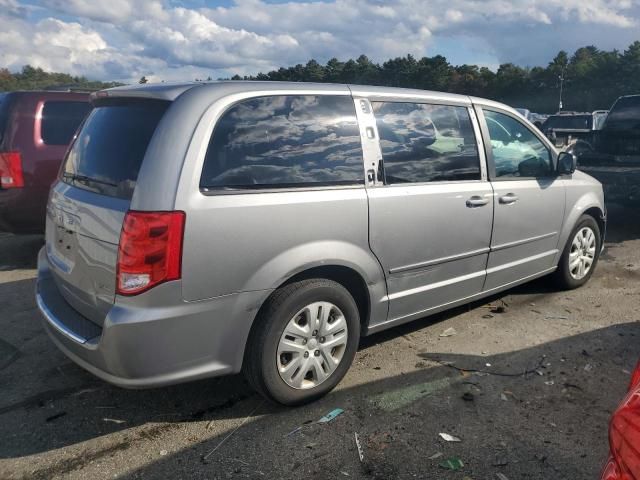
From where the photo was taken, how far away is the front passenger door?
4.20 meters

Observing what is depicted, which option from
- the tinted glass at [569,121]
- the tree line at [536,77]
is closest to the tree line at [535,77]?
the tree line at [536,77]

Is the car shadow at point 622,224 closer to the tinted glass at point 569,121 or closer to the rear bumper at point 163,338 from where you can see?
the rear bumper at point 163,338

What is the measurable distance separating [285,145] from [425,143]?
1163 millimetres

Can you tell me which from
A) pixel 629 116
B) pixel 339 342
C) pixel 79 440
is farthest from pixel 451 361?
pixel 629 116

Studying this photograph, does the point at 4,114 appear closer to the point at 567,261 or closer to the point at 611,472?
the point at 567,261

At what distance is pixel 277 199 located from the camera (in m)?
2.94

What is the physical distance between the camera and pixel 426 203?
3629 millimetres

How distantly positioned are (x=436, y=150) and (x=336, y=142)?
91cm

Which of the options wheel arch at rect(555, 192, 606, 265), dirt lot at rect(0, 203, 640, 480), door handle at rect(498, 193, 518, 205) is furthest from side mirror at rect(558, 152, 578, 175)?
dirt lot at rect(0, 203, 640, 480)

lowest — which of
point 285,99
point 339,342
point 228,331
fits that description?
point 339,342

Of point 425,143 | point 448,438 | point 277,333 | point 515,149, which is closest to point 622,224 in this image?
point 515,149

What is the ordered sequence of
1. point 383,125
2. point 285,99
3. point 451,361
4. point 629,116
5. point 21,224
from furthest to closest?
point 629,116 < point 21,224 < point 451,361 < point 383,125 < point 285,99

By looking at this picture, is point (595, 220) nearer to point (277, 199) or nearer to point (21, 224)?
point (277, 199)

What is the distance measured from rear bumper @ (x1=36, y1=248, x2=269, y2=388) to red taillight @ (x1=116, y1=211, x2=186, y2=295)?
0.21 feet
